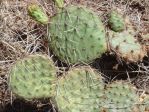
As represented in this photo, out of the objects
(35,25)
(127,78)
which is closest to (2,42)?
(35,25)

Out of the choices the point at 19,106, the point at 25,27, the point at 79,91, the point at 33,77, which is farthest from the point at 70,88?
the point at 25,27

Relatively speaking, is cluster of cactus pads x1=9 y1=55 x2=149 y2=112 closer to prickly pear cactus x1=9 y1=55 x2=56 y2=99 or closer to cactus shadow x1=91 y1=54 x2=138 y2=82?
prickly pear cactus x1=9 y1=55 x2=56 y2=99

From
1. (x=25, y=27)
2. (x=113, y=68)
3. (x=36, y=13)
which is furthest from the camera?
(x=25, y=27)

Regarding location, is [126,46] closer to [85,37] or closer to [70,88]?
[85,37]

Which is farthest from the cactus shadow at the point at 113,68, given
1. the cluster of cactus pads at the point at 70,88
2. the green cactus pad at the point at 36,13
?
the green cactus pad at the point at 36,13

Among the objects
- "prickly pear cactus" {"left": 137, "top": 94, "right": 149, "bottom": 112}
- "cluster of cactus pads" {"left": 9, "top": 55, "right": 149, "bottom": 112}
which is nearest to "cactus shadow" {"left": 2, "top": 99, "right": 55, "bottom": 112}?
"cluster of cactus pads" {"left": 9, "top": 55, "right": 149, "bottom": 112}

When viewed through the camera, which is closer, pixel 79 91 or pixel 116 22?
pixel 79 91
